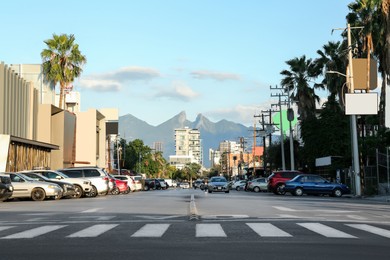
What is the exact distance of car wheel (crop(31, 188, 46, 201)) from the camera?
1258 inches

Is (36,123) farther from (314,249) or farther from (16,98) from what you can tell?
(314,249)

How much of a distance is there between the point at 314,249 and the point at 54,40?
52564mm

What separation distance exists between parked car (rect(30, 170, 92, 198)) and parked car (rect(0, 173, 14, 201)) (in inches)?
221

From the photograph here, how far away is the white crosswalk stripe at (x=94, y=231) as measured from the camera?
11.9 meters

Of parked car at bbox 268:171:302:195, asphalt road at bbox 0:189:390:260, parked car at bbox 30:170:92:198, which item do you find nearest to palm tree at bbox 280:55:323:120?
parked car at bbox 268:171:302:195

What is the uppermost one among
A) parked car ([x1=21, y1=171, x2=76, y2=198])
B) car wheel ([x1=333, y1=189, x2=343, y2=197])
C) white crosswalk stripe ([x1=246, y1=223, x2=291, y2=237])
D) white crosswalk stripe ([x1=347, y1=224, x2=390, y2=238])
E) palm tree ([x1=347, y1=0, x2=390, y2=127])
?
palm tree ([x1=347, y1=0, x2=390, y2=127])

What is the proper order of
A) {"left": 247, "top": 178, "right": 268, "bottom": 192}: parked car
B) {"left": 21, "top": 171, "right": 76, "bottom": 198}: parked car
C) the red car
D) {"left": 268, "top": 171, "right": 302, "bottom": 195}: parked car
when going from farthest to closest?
{"left": 247, "top": 178, "right": 268, "bottom": 192}: parked car → {"left": 268, "top": 171, "right": 302, "bottom": 195}: parked car → the red car → {"left": 21, "top": 171, "right": 76, "bottom": 198}: parked car

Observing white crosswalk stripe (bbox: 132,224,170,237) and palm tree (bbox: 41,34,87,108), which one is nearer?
white crosswalk stripe (bbox: 132,224,170,237)

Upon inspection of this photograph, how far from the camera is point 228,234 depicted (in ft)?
38.7

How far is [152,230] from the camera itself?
Answer: 1274 cm

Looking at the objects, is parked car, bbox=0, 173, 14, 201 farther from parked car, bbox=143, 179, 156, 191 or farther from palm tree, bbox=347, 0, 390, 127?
parked car, bbox=143, 179, 156, 191

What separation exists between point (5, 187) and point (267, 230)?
65.5ft

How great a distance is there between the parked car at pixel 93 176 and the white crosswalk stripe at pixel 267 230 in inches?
1004

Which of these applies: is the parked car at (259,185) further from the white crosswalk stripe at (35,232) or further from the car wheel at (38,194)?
the white crosswalk stripe at (35,232)
